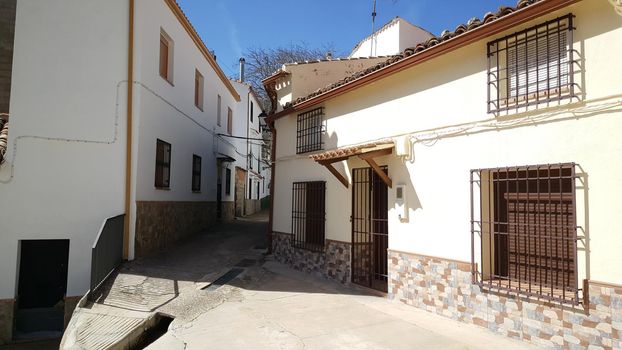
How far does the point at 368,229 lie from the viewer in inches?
319

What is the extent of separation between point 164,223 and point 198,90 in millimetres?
5358

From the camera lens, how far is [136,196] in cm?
882

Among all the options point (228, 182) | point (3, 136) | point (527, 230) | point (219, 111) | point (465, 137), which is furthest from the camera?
point (228, 182)

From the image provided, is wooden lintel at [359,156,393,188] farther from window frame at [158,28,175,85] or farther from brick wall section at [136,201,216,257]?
window frame at [158,28,175,85]

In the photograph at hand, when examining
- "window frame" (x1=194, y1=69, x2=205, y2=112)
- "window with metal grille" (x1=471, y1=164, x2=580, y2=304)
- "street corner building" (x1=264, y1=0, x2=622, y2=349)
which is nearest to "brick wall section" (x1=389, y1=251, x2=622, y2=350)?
"street corner building" (x1=264, y1=0, x2=622, y2=349)

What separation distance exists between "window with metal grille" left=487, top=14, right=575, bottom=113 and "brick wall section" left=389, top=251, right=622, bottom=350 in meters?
2.28

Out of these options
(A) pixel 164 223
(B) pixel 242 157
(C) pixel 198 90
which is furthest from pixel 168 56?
(B) pixel 242 157

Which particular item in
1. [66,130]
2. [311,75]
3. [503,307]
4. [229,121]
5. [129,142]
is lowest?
[503,307]

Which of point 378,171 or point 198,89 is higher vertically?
point 198,89

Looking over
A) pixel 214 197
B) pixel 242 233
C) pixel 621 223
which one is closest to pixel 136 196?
pixel 242 233

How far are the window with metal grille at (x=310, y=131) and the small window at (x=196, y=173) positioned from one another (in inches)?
179

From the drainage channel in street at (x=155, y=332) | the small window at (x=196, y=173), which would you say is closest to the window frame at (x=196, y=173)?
the small window at (x=196, y=173)

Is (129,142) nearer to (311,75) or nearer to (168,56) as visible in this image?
(168,56)

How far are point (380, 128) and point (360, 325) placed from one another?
358cm
